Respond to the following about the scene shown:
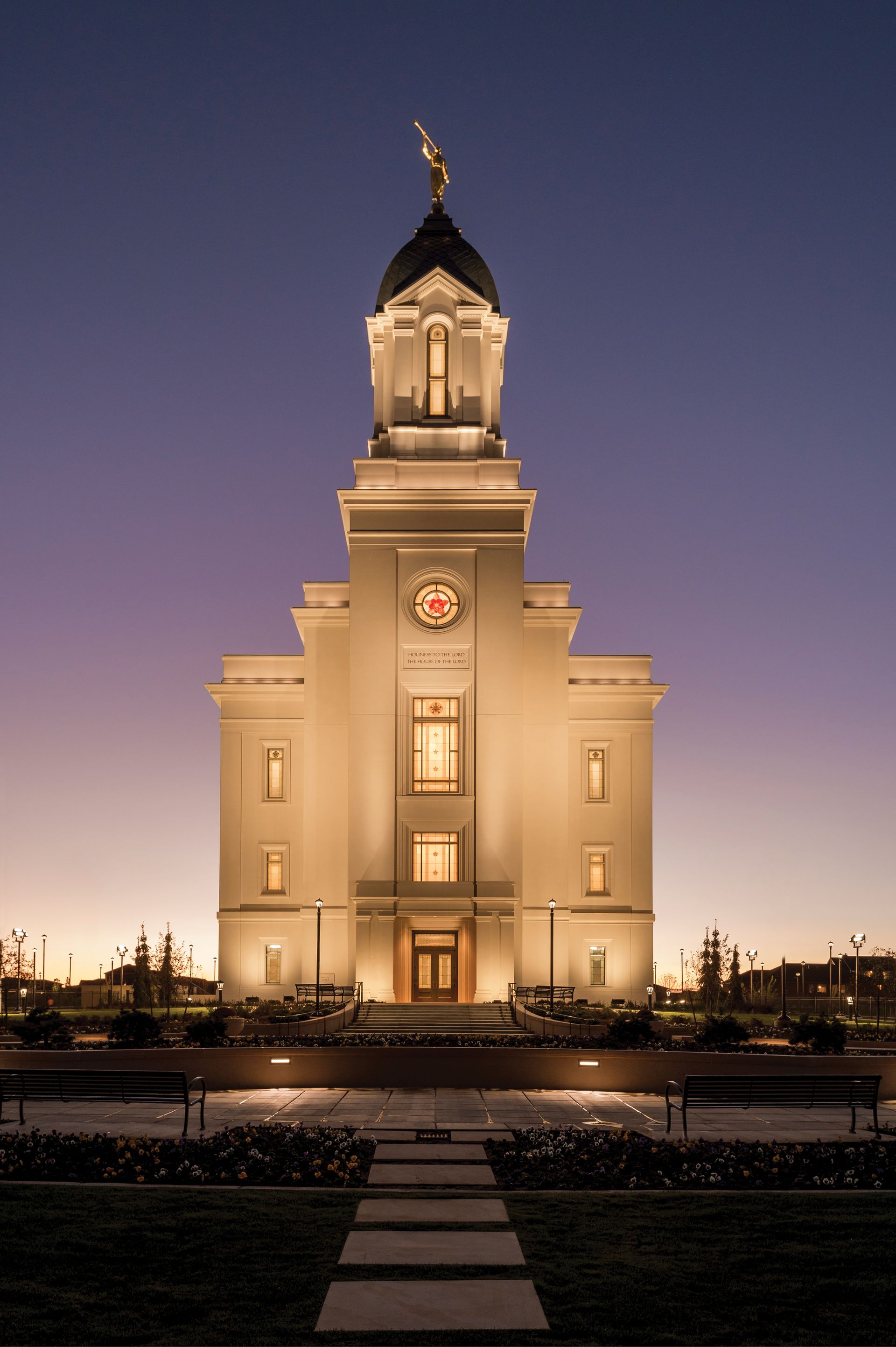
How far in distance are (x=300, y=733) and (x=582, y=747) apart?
11.6 metres

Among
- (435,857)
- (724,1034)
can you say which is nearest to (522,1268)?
(724,1034)

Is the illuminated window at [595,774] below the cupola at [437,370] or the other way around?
below

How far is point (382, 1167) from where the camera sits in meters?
14.3

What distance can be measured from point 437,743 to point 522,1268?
1477 inches

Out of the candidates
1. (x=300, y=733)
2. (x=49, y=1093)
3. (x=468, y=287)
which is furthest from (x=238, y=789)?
(x=49, y=1093)

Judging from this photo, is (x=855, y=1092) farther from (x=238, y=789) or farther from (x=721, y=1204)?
(x=238, y=789)

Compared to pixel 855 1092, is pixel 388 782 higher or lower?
higher

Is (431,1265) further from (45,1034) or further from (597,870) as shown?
(597,870)

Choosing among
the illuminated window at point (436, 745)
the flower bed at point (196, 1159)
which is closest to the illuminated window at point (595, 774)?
the illuminated window at point (436, 745)

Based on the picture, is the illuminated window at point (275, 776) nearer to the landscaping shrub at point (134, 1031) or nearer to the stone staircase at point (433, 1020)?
the stone staircase at point (433, 1020)

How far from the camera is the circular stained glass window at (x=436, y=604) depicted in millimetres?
47875

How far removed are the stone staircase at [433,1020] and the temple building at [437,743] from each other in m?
4.06

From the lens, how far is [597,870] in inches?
2037

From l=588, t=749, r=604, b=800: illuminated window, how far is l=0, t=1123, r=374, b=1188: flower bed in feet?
120
